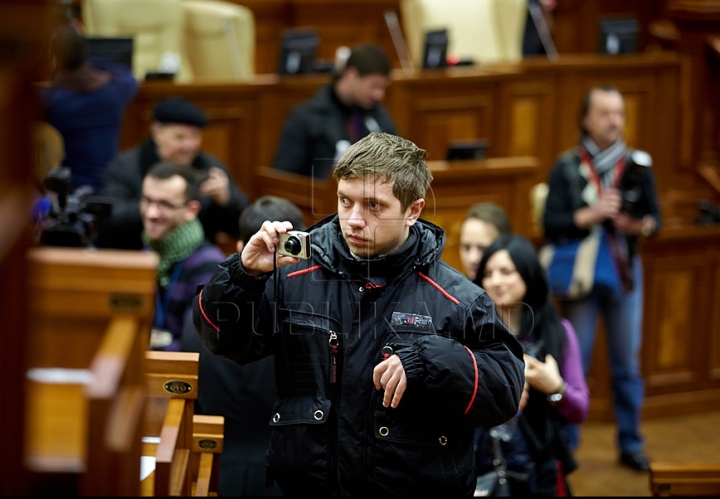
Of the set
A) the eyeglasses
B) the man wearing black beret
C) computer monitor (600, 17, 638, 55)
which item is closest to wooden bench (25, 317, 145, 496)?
the eyeglasses

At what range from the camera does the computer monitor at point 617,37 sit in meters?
6.23

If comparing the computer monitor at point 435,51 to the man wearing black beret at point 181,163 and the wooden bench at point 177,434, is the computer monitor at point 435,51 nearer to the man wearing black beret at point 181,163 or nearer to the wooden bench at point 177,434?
the man wearing black beret at point 181,163

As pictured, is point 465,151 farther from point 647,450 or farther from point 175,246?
point 175,246

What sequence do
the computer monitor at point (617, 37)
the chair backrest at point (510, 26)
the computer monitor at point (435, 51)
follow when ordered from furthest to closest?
the chair backrest at point (510, 26) < the computer monitor at point (617, 37) < the computer monitor at point (435, 51)

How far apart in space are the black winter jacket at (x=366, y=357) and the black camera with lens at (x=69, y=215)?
41.2 inches

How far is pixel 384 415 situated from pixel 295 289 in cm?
31

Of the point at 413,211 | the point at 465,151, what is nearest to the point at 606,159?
the point at 465,151

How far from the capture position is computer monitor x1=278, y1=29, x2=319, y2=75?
5.39m

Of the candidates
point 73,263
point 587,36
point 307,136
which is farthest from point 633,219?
point 587,36

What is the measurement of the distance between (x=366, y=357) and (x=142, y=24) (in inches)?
157

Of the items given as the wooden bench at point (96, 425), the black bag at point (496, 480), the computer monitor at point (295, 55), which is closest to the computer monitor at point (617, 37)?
the computer monitor at point (295, 55)

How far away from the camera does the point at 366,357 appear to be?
6.68 ft

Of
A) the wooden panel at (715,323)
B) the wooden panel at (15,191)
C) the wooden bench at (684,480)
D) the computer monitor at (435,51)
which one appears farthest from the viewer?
the computer monitor at (435,51)

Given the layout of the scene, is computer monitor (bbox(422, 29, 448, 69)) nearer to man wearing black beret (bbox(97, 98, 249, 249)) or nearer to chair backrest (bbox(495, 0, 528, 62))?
chair backrest (bbox(495, 0, 528, 62))
